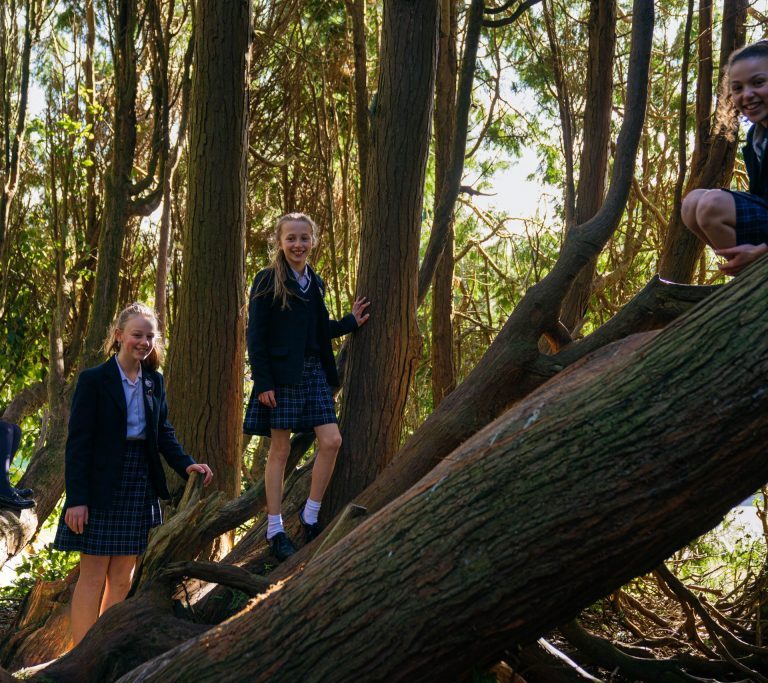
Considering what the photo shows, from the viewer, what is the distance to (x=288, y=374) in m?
4.43

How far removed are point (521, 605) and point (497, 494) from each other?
33cm

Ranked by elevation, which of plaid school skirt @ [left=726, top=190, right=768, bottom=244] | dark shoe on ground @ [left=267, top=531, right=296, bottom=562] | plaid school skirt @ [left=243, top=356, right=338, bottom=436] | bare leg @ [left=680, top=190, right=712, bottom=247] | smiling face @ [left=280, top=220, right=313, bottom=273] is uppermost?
smiling face @ [left=280, top=220, right=313, bottom=273]

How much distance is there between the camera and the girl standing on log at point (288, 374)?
442 cm

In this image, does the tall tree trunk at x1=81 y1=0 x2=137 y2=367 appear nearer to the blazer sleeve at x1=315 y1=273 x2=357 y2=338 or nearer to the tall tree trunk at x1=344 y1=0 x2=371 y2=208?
the tall tree trunk at x1=344 y1=0 x2=371 y2=208

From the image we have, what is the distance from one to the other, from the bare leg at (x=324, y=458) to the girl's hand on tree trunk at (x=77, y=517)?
1062mm

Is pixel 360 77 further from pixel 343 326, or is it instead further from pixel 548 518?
pixel 548 518

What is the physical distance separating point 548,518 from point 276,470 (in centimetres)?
210

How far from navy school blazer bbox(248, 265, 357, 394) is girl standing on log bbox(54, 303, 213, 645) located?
0.47 meters

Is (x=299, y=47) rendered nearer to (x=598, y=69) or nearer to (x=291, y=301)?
(x=598, y=69)

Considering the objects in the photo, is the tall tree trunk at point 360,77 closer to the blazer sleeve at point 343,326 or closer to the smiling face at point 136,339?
the blazer sleeve at point 343,326

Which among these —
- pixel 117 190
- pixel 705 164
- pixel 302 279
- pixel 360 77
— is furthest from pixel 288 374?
pixel 360 77

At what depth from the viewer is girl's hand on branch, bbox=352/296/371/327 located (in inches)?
185

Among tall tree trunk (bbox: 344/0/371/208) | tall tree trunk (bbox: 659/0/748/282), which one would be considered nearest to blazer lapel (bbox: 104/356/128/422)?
tall tree trunk (bbox: 659/0/748/282)

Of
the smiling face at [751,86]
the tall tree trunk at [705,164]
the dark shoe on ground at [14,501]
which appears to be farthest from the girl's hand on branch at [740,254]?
the dark shoe on ground at [14,501]
